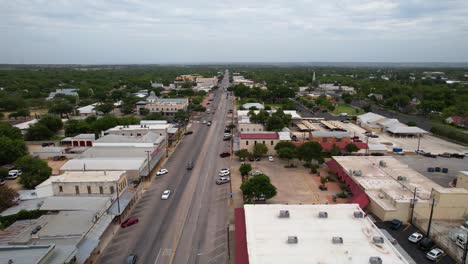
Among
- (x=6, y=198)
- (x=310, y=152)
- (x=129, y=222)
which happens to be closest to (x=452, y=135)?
(x=310, y=152)

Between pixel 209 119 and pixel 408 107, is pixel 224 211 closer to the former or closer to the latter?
pixel 209 119

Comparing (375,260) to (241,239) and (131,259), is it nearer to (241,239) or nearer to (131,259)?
(241,239)

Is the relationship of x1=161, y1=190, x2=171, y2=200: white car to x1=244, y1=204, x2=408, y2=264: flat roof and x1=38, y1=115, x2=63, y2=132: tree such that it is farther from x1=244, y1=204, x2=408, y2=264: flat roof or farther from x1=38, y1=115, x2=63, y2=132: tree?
x1=38, y1=115, x2=63, y2=132: tree

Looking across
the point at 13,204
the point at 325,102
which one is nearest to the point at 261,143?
the point at 13,204

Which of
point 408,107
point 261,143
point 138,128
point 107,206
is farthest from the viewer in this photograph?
point 408,107

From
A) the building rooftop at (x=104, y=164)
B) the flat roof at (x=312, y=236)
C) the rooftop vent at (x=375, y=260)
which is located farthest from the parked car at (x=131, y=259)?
the rooftop vent at (x=375, y=260)

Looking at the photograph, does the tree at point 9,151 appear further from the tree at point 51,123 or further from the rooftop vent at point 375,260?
the rooftop vent at point 375,260
